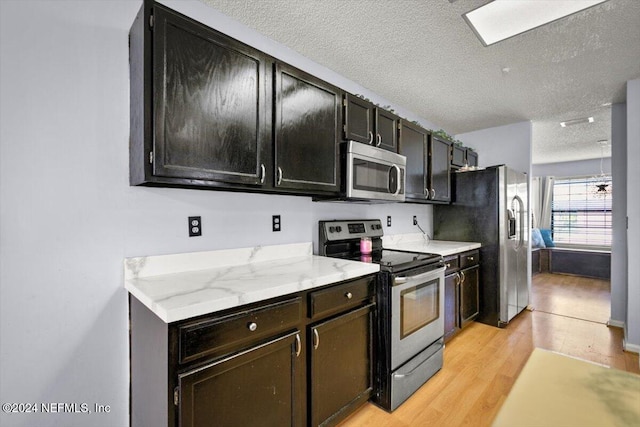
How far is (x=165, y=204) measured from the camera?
5.09 ft

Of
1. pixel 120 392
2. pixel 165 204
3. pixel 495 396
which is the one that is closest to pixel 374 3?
pixel 165 204

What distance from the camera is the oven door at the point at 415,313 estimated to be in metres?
1.82

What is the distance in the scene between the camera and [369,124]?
→ 2.27m

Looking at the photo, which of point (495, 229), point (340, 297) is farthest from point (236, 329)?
point (495, 229)

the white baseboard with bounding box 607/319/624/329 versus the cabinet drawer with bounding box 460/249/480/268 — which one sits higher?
the cabinet drawer with bounding box 460/249/480/268

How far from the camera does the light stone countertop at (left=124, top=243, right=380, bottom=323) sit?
108cm

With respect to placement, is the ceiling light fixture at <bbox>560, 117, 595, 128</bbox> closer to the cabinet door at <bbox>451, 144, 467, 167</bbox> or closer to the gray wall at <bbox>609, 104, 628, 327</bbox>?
the gray wall at <bbox>609, 104, 628, 327</bbox>

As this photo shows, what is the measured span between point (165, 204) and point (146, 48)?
737mm

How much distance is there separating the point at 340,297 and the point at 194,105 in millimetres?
1212

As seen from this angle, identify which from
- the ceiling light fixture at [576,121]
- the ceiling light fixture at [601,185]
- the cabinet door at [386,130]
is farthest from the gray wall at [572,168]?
the cabinet door at [386,130]

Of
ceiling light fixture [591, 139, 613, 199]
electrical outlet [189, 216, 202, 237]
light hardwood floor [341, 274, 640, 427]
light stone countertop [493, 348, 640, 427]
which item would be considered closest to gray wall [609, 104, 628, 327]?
light hardwood floor [341, 274, 640, 427]

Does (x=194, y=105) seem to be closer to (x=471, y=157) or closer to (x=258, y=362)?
(x=258, y=362)

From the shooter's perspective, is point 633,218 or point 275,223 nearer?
point 275,223

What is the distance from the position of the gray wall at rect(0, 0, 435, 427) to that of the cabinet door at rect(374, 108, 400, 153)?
1594 millimetres
